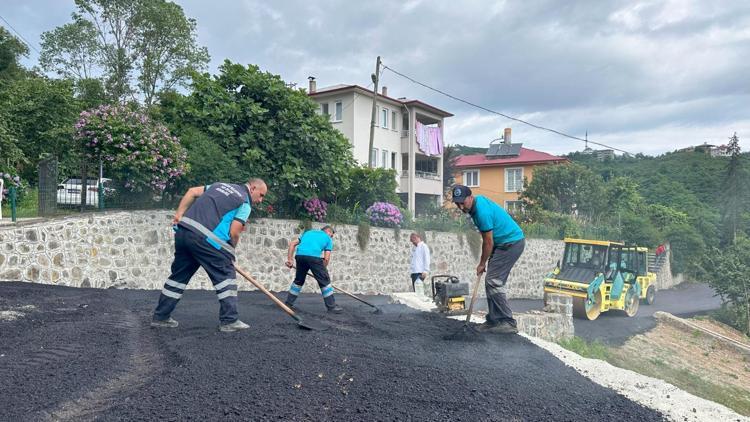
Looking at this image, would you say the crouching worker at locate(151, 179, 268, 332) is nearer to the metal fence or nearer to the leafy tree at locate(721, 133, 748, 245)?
the metal fence

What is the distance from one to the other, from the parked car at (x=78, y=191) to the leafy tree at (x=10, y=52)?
1821 centimetres

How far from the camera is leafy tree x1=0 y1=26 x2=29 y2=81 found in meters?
25.4

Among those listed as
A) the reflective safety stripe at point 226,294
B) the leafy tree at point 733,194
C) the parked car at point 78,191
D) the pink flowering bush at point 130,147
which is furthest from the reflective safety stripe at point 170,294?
the leafy tree at point 733,194

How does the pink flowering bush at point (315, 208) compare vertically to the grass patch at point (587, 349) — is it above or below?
above

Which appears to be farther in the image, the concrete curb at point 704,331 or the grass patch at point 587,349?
the concrete curb at point 704,331

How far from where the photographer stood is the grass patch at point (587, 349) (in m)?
10.1

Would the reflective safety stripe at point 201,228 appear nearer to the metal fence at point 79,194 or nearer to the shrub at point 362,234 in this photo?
the metal fence at point 79,194

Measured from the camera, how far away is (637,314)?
1872 cm

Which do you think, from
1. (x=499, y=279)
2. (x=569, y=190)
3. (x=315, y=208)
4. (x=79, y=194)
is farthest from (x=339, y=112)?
(x=499, y=279)

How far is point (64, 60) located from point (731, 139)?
4589cm

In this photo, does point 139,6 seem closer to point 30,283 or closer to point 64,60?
point 64,60

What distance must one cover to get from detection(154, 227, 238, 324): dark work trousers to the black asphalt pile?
0.98 feet

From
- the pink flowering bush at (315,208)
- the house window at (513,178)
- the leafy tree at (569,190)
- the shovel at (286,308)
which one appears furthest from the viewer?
the house window at (513,178)

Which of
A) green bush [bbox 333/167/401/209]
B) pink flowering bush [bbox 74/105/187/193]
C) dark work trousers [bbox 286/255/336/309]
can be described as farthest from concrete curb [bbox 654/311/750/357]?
pink flowering bush [bbox 74/105/187/193]
